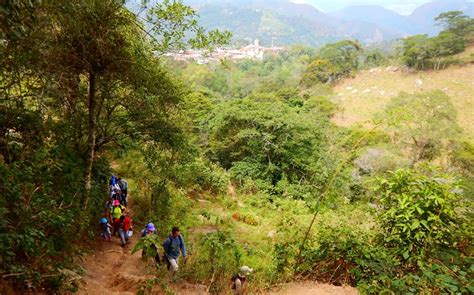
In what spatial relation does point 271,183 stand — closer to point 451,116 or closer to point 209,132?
point 209,132

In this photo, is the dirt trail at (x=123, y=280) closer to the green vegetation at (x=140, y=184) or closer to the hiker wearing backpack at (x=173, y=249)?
the green vegetation at (x=140, y=184)

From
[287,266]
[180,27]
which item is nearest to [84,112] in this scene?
[180,27]

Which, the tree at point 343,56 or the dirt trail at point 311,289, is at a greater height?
the tree at point 343,56

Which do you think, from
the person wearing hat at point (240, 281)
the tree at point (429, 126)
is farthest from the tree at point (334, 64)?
the person wearing hat at point (240, 281)

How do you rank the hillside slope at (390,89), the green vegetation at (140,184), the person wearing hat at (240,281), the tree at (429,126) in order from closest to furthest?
1. the green vegetation at (140,184)
2. the person wearing hat at (240,281)
3. the tree at (429,126)
4. the hillside slope at (390,89)

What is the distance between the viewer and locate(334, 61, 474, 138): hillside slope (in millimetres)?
39781

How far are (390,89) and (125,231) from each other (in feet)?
160

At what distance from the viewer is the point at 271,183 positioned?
18297 millimetres

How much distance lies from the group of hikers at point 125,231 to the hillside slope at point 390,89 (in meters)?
33.5

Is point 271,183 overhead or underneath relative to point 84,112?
underneath

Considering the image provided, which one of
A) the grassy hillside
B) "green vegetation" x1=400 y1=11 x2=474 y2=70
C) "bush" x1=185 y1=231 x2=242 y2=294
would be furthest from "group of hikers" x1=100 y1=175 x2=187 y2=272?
"green vegetation" x1=400 y1=11 x2=474 y2=70

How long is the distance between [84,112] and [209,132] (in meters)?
14.5

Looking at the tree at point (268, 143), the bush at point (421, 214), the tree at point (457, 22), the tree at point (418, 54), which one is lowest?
the tree at point (268, 143)

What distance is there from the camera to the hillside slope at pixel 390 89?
131ft
